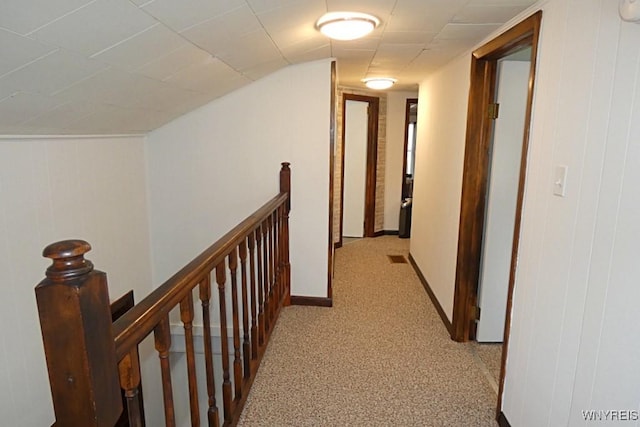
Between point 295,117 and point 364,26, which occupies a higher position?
point 364,26

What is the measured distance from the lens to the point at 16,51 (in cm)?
112

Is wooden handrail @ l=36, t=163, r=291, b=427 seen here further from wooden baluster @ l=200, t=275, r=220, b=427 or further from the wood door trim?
the wood door trim

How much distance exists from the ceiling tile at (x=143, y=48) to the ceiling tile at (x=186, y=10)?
0.05 metres

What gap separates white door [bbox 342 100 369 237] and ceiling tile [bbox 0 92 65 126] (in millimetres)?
4154

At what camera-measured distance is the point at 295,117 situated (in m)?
2.97

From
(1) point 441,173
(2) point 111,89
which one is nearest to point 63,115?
(2) point 111,89

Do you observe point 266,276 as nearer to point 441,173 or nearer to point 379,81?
point 441,173

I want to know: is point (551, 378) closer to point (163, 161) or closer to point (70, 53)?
point (70, 53)

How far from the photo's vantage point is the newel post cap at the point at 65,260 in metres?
0.67

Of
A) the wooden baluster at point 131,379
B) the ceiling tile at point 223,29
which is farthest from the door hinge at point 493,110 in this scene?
the wooden baluster at point 131,379

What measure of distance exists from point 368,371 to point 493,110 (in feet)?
5.88

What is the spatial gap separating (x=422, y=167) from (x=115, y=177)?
281 cm

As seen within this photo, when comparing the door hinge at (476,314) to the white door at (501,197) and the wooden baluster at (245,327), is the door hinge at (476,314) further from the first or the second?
the wooden baluster at (245,327)

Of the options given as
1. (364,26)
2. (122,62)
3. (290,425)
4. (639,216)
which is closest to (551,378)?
(639,216)
